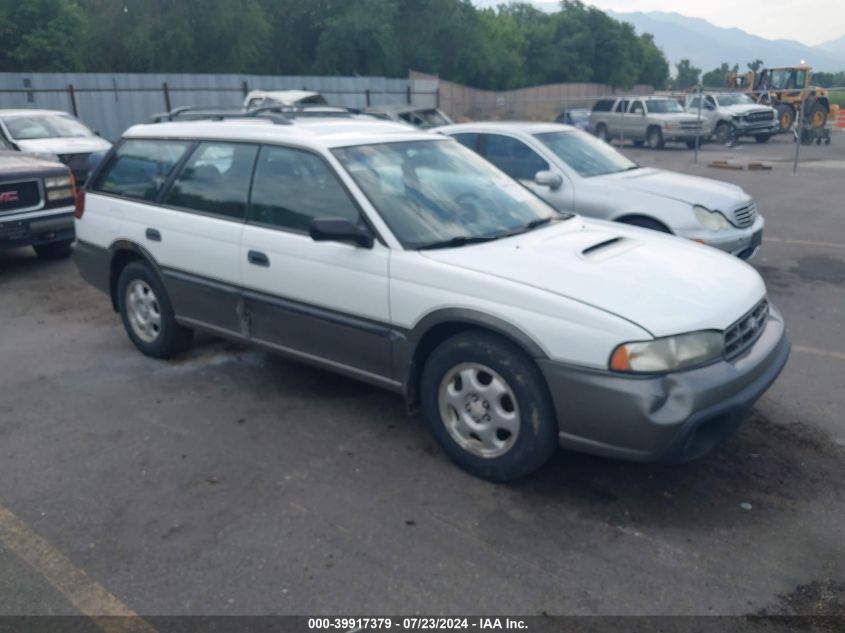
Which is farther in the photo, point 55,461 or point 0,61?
point 0,61

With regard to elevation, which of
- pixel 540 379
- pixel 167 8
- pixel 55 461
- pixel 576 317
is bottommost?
pixel 55 461

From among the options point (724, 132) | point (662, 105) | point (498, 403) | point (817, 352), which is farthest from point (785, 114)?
point (498, 403)

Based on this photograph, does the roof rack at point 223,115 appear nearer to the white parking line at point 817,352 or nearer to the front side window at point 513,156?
the front side window at point 513,156

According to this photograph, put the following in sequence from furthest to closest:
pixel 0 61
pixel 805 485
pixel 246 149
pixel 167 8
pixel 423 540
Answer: pixel 167 8 → pixel 0 61 → pixel 246 149 → pixel 805 485 → pixel 423 540

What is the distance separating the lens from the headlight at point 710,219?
7.27m

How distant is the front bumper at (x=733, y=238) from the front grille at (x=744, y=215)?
0.14 ft

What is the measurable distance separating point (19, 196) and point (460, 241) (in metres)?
6.24

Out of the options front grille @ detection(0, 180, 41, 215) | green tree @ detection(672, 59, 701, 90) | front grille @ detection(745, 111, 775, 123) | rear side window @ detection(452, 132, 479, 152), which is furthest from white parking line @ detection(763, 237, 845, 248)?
green tree @ detection(672, 59, 701, 90)

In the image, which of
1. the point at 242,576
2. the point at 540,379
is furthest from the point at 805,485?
the point at 242,576

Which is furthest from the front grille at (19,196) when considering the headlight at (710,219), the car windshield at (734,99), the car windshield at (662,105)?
the car windshield at (734,99)

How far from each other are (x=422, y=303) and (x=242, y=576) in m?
1.56

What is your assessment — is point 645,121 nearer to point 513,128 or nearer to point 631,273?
point 513,128

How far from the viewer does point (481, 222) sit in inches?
179

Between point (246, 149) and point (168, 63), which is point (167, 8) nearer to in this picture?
point (168, 63)
